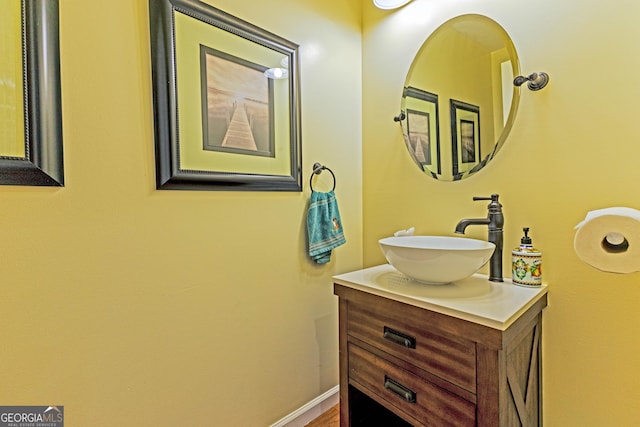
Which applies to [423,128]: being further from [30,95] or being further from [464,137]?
[30,95]

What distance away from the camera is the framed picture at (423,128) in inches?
56.6

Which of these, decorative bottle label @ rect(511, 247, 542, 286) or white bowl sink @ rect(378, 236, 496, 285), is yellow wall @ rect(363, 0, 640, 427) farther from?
white bowl sink @ rect(378, 236, 496, 285)

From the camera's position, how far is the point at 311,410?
1521 millimetres

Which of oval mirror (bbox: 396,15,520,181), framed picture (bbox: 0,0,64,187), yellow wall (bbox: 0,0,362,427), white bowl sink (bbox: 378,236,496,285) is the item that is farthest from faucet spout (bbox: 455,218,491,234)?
framed picture (bbox: 0,0,64,187)

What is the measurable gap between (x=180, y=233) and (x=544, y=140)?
1.37 metres

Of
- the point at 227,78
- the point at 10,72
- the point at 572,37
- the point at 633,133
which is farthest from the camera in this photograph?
the point at 227,78

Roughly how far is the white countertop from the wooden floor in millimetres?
820

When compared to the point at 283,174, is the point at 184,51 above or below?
above

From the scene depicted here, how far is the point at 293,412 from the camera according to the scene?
1.45m

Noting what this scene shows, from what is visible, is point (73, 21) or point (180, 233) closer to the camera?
point (73, 21)

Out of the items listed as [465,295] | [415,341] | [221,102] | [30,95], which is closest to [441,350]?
[415,341]

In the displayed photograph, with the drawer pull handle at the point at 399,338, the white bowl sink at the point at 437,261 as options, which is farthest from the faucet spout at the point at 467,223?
the drawer pull handle at the point at 399,338

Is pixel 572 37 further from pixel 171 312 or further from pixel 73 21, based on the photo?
pixel 171 312

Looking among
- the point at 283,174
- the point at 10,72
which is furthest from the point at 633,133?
the point at 10,72
